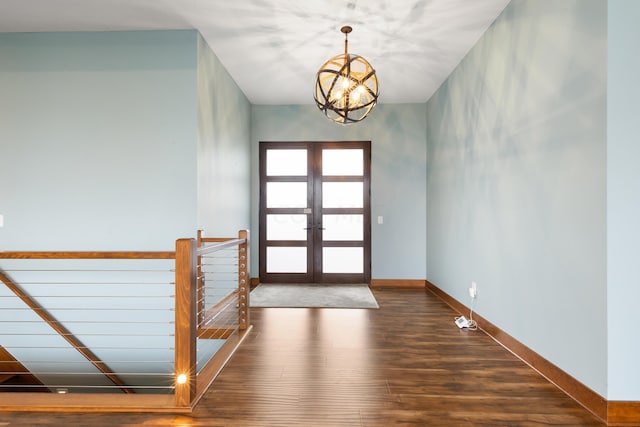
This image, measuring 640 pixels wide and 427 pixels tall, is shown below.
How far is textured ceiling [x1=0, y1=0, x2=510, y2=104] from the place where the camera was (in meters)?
2.98

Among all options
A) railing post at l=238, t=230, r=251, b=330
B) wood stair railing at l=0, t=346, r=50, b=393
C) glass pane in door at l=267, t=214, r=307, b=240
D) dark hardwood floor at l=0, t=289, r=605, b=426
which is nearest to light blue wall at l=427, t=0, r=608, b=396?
dark hardwood floor at l=0, t=289, r=605, b=426

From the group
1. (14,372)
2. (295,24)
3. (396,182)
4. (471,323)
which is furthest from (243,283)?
(396,182)

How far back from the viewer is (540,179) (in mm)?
2492

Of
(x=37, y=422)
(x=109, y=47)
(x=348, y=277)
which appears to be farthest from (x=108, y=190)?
(x=348, y=277)

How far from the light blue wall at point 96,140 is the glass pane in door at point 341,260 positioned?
2.88 metres

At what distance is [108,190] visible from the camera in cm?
344

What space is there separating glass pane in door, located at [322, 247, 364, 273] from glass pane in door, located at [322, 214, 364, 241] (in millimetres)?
207

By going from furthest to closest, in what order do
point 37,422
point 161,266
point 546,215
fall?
point 161,266 → point 546,215 → point 37,422

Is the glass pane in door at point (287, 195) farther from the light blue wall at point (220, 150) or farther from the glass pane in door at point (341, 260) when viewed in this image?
the glass pane in door at point (341, 260)

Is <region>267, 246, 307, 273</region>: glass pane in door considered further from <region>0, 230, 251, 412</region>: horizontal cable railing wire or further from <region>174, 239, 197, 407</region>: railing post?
<region>174, 239, 197, 407</region>: railing post

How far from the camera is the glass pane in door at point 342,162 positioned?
5770mm

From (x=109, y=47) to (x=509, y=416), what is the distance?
446 cm

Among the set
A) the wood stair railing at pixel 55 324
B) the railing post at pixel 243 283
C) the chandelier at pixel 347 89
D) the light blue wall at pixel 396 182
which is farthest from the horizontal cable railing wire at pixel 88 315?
the light blue wall at pixel 396 182

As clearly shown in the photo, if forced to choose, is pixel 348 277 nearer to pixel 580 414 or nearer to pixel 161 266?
pixel 161 266
